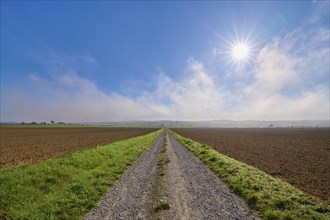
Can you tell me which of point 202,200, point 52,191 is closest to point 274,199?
point 202,200

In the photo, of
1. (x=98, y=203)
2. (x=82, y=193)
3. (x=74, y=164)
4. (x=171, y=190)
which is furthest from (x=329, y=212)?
(x=74, y=164)

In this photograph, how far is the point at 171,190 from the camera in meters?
14.1

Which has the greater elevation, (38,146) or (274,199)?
(274,199)

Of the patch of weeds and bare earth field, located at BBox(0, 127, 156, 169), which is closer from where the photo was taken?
the patch of weeds

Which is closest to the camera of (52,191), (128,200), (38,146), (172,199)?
(128,200)

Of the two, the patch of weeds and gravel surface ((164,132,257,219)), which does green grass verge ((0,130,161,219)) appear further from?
gravel surface ((164,132,257,219))

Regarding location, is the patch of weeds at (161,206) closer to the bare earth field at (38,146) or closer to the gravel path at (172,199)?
the gravel path at (172,199)

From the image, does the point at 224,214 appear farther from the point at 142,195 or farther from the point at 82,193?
the point at 82,193

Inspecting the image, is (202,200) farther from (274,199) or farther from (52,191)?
(52,191)

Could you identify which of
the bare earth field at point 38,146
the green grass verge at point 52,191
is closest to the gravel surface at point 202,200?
the green grass verge at point 52,191

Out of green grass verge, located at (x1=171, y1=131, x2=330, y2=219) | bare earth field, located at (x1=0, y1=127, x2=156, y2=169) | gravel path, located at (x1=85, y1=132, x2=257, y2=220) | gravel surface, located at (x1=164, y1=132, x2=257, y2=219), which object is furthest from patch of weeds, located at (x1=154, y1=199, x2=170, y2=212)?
bare earth field, located at (x1=0, y1=127, x2=156, y2=169)

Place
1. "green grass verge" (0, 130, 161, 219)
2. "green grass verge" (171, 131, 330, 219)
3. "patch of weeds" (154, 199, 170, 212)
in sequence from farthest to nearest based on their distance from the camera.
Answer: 1. "patch of weeds" (154, 199, 170, 212)
2. "green grass verge" (0, 130, 161, 219)
3. "green grass verge" (171, 131, 330, 219)

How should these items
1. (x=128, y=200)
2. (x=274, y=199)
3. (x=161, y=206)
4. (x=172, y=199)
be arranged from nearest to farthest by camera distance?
(x=161, y=206)
(x=274, y=199)
(x=128, y=200)
(x=172, y=199)

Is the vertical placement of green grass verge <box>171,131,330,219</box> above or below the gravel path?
above
